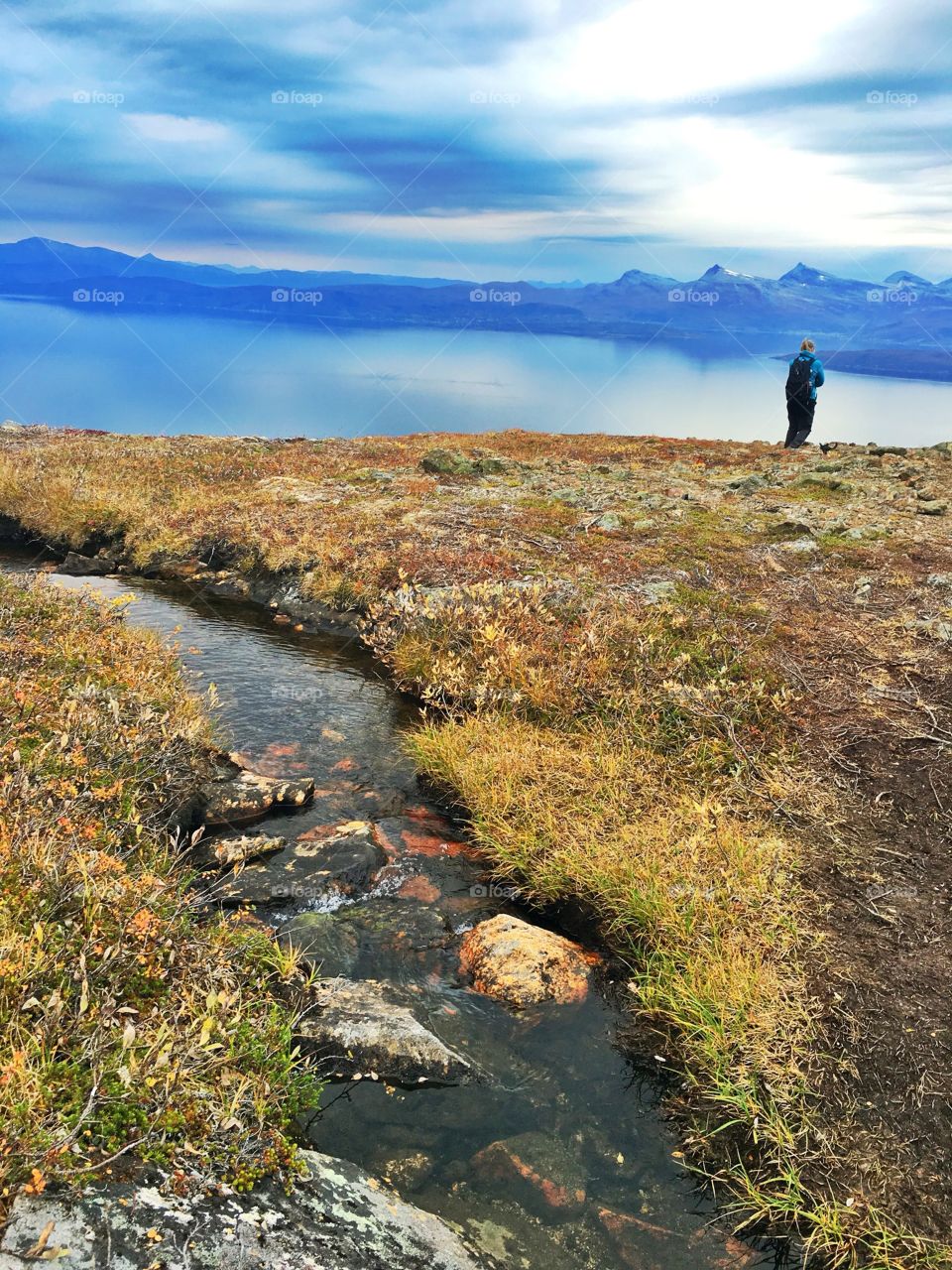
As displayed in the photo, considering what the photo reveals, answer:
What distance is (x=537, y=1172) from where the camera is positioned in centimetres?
616

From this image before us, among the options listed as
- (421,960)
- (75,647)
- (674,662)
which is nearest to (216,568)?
(75,647)

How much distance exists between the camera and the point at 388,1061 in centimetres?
679

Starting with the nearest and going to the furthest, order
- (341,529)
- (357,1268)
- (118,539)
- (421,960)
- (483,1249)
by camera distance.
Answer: (357,1268), (483,1249), (421,960), (341,529), (118,539)

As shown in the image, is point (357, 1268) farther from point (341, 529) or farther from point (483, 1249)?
point (341, 529)

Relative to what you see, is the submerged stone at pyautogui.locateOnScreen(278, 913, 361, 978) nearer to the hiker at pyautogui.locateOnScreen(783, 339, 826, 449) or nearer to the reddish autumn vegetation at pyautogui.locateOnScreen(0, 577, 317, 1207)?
the reddish autumn vegetation at pyautogui.locateOnScreen(0, 577, 317, 1207)

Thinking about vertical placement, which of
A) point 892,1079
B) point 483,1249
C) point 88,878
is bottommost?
point 483,1249

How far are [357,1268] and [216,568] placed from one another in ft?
71.7

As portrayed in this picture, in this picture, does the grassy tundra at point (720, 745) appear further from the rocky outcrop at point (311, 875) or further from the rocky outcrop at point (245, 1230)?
the rocky outcrop at point (245, 1230)

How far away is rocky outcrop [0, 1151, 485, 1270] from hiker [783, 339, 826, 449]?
35.4m

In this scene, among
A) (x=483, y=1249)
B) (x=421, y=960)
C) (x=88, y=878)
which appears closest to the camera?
(x=483, y=1249)

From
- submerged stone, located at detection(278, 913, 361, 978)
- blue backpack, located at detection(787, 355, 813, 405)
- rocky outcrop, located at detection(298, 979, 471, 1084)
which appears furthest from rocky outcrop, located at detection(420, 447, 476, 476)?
rocky outcrop, located at detection(298, 979, 471, 1084)

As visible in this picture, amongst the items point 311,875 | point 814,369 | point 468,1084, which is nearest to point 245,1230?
point 468,1084

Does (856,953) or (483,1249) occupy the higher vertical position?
(856,953)

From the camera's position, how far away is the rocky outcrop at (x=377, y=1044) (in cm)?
675
